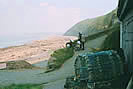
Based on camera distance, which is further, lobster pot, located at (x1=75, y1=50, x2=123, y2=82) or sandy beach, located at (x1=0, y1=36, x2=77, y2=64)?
sandy beach, located at (x1=0, y1=36, x2=77, y2=64)

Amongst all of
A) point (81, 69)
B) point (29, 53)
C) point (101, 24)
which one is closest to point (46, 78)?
point (81, 69)

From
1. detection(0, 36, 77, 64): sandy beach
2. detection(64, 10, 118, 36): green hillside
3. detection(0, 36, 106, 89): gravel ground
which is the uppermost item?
detection(64, 10, 118, 36): green hillside

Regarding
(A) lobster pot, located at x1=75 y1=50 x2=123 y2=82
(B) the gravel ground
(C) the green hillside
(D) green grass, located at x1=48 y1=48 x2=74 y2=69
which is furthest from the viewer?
(C) the green hillside

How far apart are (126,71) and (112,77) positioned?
2.92 ft

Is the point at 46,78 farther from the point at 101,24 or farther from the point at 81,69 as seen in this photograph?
the point at 101,24

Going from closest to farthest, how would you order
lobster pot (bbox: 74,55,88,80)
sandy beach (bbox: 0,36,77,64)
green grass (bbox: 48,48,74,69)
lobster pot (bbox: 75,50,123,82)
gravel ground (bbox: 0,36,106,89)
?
1. lobster pot (bbox: 75,50,123,82)
2. lobster pot (bbox: 74,55,88,80)
3. gravel ground (bbox: 0,36,106,89)
4. green grass (bbox: 48,48,74,69)
5. sandy beach (bbox: 0,36,77,64)

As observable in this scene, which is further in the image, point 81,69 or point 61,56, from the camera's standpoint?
point 61,56

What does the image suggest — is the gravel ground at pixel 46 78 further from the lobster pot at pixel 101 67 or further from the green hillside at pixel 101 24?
the green hillside at pixel 101 24

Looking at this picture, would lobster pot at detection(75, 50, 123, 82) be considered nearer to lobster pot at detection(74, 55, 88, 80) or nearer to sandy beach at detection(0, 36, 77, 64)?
lobster pot at detection(74, 55, 88, 80)

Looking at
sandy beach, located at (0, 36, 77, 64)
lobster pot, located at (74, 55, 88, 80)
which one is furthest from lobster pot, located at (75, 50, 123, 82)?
sandy beach, located at (0, 36, 77, 64)

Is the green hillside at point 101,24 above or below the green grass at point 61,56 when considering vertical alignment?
above

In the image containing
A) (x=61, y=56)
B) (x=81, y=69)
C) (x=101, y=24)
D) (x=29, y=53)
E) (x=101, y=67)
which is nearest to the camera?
(x=101, y=67)

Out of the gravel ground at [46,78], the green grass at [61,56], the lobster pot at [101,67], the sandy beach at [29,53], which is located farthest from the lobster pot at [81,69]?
the sandy beach at [29,53]

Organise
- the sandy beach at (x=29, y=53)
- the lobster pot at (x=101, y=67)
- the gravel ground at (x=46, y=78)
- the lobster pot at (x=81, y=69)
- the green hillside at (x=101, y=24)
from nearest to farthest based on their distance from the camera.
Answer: the lobster pot at (x=101, y=67) → the lobster pot at (x=81, y=69) → the gravel ground at (x=46, y=78) → the sandy beach at (x=29, y=53) → the green hillside at (x=101, y=24)
